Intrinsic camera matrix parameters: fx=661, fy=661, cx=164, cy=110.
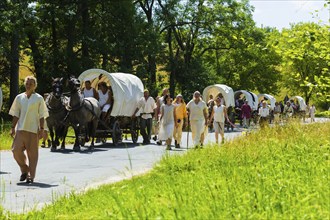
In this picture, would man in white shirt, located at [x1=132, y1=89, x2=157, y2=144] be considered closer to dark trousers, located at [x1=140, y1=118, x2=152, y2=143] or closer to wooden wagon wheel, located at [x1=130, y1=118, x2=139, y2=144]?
dark trousers, located at [x1=140, y1=118, x2=152, y2=143]

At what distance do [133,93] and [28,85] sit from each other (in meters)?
12.1

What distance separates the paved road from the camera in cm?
978

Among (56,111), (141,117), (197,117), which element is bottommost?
(197,117)

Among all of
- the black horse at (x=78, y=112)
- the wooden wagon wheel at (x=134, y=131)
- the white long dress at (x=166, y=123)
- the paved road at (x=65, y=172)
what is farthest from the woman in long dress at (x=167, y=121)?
the wooden wagon wheel at (x=134, y=131)

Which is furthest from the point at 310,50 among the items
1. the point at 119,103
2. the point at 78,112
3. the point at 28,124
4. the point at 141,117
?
the point at 141,117

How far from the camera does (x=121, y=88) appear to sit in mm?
22562

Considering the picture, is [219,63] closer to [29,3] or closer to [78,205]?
[29,3]

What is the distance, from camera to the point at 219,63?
74812mm

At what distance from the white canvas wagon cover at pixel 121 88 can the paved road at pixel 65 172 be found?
1.78 meters

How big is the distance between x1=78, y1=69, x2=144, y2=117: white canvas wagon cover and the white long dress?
1.62 meters

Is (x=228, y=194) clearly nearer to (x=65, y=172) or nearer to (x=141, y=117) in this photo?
(x=65, y=172)

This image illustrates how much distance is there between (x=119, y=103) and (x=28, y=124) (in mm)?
10472

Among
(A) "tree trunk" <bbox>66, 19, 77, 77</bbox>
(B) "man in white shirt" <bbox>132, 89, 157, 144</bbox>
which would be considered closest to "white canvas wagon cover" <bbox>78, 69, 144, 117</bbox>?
(B) "man in white shirt" <bbox>132, 89, 157, 144</bbox>

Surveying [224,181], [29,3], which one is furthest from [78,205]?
[29,3]
